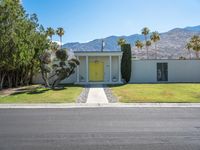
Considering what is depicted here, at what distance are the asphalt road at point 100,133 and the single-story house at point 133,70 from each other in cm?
2028

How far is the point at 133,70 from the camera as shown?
33625 millimetres

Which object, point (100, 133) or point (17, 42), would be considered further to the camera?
point (17, 42)

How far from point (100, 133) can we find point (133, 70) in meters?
25.3

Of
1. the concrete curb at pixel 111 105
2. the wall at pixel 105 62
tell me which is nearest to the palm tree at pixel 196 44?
the wall at pixel 105 62

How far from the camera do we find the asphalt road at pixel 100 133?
283 inches

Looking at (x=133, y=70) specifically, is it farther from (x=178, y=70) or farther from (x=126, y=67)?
(x=178, y=70)

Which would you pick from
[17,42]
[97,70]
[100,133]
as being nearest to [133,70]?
[97,70]

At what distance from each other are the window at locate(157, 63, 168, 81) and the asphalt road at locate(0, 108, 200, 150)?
22.5 meters

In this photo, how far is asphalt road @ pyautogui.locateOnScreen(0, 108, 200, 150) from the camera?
718 centimetres

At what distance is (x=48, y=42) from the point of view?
103 feet

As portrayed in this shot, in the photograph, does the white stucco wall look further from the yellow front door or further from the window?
the yellow front door

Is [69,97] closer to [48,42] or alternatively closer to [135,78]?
[48,42]

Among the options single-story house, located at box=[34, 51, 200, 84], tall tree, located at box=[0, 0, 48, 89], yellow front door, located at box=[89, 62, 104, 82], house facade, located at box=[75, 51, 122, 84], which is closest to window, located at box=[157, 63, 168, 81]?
single-story house, located at box=[34, 51, 200, 84]

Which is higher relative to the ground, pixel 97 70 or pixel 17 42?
pixel 17 42
